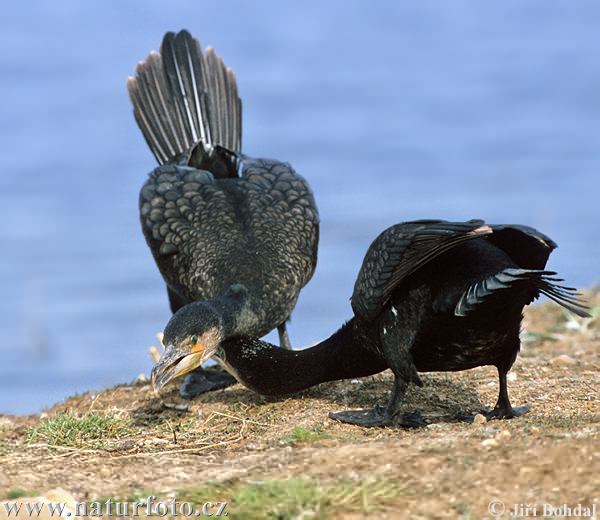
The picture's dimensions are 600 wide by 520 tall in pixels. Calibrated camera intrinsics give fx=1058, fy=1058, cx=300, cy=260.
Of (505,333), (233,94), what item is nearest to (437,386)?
(505,333)

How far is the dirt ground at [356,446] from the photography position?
390 cm

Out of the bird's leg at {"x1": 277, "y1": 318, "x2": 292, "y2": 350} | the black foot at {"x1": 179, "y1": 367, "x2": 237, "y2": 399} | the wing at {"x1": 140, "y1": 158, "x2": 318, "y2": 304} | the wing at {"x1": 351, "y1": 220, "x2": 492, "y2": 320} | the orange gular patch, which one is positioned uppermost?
the wing at {"x1": 140, "y1": 158, "x2": 318, "y2": 304}

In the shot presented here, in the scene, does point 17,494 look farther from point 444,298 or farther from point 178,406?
point 178,406

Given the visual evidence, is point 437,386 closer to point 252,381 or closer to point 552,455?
point 252,381

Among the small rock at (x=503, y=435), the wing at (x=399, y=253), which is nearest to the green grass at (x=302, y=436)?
the wing at (x=399, y=253)

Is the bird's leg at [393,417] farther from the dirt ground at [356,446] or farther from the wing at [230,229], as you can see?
the wing at [230,229]

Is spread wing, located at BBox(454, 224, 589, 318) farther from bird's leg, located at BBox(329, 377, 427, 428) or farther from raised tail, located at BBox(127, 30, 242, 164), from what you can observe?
raised tail, located at BBox(127, 30, 242, 164)

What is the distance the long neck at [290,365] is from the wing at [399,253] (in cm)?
39

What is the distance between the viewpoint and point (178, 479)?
14.6ft

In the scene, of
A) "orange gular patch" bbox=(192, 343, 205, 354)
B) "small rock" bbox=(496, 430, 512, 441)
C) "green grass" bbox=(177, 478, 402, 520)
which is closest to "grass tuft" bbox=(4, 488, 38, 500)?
"green grass" bbox=(177, 478, 402, 520)

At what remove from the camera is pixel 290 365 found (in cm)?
604

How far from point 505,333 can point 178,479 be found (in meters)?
1.83

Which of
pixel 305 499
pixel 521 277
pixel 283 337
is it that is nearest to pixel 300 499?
pixel 305 499

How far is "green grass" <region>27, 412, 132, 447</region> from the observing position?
5.50 meters
